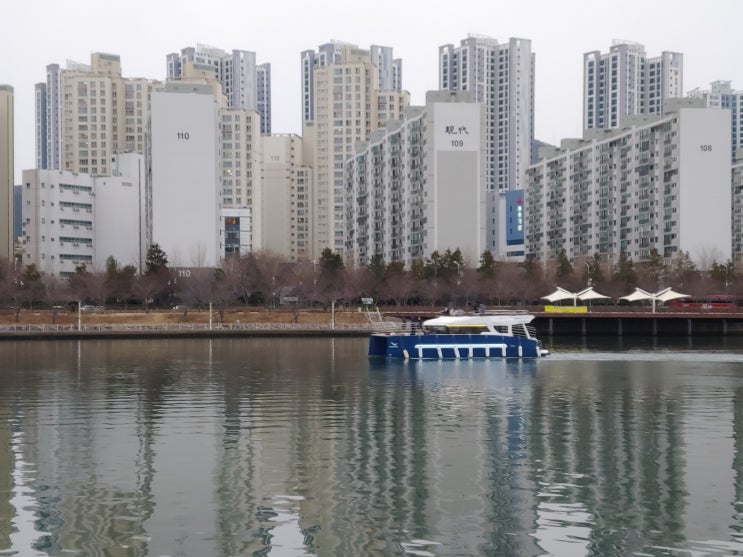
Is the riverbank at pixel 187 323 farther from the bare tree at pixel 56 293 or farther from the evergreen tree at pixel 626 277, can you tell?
the evergreen tree at pixel 626 277

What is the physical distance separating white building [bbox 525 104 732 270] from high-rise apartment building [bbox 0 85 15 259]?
105m

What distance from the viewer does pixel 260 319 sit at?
114 metres

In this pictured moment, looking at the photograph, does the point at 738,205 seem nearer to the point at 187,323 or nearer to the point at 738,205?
the point at 738,205

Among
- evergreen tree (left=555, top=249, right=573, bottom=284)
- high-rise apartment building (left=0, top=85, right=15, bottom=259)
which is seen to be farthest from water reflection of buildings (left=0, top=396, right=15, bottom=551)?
high-rise apartment building (left=0, top=85, right=15, bottom=259)

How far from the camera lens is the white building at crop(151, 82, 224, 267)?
143 m

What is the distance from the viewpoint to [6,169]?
186m

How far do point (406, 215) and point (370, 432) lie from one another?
Answer: 127 metres

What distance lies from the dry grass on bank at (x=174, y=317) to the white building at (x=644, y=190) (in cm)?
6020

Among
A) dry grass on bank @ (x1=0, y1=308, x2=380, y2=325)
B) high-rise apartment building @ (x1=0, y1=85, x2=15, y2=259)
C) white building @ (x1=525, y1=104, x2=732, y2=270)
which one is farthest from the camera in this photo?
high-rise apartment building @ (x1=0, y1=85, x2=15, y2=259)

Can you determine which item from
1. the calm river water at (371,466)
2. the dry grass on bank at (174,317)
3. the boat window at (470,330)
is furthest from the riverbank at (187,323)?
the calm river water at (371,466)

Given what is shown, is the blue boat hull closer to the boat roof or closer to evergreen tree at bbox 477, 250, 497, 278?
the boat roof

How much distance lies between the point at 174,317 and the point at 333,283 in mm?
21922

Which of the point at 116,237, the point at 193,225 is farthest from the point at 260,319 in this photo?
the point at 116,237

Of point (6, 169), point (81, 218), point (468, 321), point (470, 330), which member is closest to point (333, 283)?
point (470, 330)
